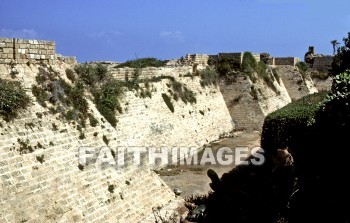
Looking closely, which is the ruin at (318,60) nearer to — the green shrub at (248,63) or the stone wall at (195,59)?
the green shrub at (248,63)

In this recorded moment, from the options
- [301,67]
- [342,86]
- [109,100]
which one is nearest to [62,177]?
[109,100]

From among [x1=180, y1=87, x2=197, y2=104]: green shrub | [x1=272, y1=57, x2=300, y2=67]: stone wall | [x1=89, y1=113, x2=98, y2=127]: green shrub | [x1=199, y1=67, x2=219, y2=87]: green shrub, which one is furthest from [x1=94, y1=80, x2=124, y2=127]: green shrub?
[x1=272, y1=57, x2=300, y2=67]: stone wall

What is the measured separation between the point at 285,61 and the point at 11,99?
3080 centimetres

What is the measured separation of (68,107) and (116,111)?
3867 millimetres

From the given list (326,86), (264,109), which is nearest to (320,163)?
(264,109)

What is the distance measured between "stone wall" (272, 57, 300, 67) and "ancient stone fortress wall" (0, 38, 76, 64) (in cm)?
2761

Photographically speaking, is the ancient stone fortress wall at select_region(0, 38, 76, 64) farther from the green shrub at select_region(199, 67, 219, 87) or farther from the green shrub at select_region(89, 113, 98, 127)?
the green shrub at select_region(199, 67, 219, 87)

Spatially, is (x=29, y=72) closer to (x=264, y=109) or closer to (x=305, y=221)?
(x=305, y=221)

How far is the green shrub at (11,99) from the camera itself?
37.2 feet

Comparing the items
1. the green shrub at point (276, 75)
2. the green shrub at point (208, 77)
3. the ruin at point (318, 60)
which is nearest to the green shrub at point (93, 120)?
the green shrub at point (208, 77)

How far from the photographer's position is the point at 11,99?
11609 mm

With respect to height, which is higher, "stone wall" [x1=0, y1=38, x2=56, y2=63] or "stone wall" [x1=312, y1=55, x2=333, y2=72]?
"stone wall" [x1=312, y1=55, x2=333, y2=72]

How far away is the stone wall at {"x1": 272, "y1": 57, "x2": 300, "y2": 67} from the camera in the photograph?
38.1m

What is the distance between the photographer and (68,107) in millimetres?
13695
